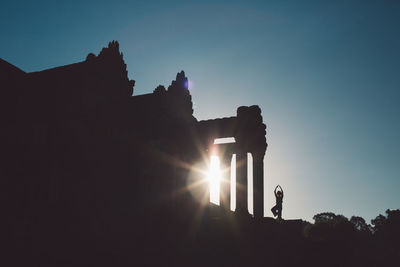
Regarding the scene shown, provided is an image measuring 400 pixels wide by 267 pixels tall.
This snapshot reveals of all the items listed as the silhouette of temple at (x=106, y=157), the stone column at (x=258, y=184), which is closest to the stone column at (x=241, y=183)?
the silhouette of temple at (x=106, y=157)

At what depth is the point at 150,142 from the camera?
2309cm

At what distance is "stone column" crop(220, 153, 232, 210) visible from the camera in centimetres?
2238

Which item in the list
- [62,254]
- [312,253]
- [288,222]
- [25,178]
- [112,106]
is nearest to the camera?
[62,254]

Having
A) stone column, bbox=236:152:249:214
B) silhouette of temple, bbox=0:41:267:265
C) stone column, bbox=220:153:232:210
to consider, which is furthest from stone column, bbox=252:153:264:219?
stone column, bbox=220:153:232:210

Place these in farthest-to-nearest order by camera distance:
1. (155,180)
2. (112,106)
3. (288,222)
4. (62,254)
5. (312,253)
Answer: (155,180), (112,106), (288,222), (312,253), (62,254)

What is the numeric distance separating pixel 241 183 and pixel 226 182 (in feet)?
5.50

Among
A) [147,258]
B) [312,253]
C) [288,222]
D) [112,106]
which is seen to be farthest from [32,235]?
[288,222]

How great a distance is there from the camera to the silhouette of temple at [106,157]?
49.6 feet

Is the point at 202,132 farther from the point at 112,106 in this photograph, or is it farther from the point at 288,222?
the point at 288,222

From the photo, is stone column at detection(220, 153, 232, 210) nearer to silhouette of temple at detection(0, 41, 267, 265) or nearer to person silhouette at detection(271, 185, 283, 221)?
silhouette of temple at detection(0, 41, 267, 265)

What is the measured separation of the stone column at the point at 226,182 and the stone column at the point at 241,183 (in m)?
1.04

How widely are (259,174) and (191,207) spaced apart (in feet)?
17.4

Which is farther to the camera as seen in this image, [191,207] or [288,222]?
[191,207]

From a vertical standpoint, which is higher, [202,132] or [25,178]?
[202,132]
